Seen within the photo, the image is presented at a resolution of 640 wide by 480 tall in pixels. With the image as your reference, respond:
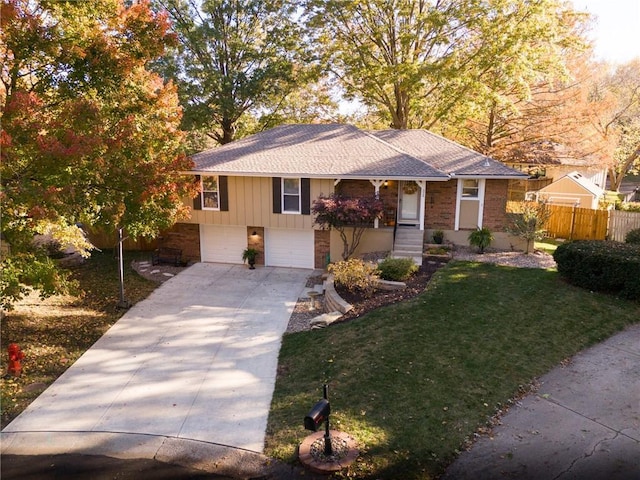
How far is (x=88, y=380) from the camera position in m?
8.94

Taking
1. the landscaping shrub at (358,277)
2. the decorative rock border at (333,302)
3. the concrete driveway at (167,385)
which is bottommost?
the concrete driveway at (167,385)

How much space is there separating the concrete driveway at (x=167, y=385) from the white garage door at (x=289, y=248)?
3.92m

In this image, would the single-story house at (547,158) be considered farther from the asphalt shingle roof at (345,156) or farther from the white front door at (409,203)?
the white front door at (409,203)

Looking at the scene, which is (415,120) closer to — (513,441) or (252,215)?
(252,215)

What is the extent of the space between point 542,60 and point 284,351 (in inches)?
762

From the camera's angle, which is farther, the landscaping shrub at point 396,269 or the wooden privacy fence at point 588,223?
the wooden privacy fence at point 588,223

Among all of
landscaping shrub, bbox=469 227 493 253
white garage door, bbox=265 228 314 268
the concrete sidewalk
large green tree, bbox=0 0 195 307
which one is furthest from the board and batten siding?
the concrete sidewalk

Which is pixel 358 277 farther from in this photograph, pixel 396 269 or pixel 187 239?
pixel 187 239

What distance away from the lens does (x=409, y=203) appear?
17.6 meters

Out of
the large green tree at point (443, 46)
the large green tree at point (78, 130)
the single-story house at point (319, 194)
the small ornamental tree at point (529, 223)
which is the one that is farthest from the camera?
the large green tree at point (443, 46)

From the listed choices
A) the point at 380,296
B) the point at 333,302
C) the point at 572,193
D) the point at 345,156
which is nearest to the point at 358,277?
the point at 380,296

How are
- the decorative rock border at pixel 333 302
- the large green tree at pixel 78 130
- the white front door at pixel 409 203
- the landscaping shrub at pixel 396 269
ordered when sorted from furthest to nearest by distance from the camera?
the white front door at pixel 409 203, the landscaping shrub at pixel 396 269, the decorative rock border at pixel 333 302, the large green tree at pixel 78 130

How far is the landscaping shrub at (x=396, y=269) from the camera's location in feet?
42.6


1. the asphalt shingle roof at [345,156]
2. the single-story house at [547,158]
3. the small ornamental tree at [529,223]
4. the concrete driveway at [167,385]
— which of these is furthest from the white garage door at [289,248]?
the single-story house at [547,158]
